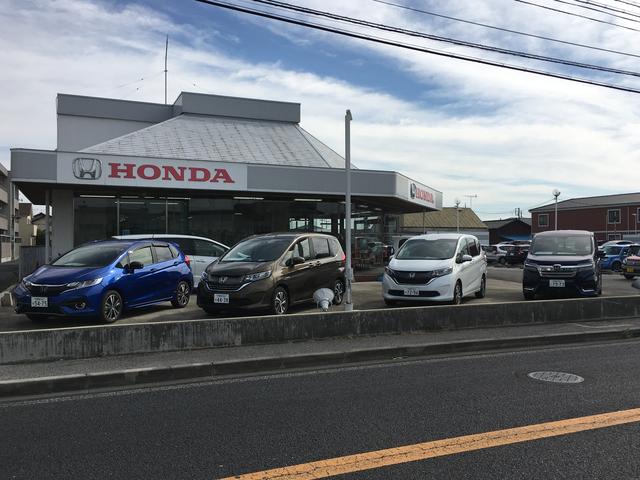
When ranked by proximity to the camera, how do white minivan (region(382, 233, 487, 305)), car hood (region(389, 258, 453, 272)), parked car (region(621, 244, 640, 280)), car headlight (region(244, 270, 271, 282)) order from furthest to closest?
parked car (region(621, 244, 640, 280)), car hood (region(389, 258, 453, 272)), white minivan (region(382, 233, 487, 305)), car headlight (region(244, 270, 271, 282))

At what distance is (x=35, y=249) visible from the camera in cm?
2075

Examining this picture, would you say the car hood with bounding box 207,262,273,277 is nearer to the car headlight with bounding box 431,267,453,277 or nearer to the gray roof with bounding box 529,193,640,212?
the car headlight with bounding box 431,267,453,277

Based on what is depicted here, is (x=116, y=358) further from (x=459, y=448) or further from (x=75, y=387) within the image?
(x=459, y=448)

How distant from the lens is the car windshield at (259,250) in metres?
11.2

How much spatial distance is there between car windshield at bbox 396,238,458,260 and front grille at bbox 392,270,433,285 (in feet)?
3.02

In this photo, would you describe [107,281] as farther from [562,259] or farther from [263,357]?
[562,259]

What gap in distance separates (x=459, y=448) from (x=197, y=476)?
2077mm

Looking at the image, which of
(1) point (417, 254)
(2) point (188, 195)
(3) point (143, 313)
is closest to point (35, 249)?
(2) point (188, 195)

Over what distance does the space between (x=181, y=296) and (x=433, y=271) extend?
572 centimetres

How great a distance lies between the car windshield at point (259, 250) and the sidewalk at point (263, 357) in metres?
2.81

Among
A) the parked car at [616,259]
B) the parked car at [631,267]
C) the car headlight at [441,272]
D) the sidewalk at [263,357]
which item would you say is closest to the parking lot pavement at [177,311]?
the car headlight at [441,272]

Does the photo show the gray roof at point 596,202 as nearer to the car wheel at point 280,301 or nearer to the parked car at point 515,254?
the parked car at point 515,254

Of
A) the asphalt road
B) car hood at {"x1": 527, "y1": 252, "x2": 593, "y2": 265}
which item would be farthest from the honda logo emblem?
car hood at {"x1": 527, "y1": 252, "x2": 593, "y2": 265}

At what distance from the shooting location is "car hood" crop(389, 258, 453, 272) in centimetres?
1212
